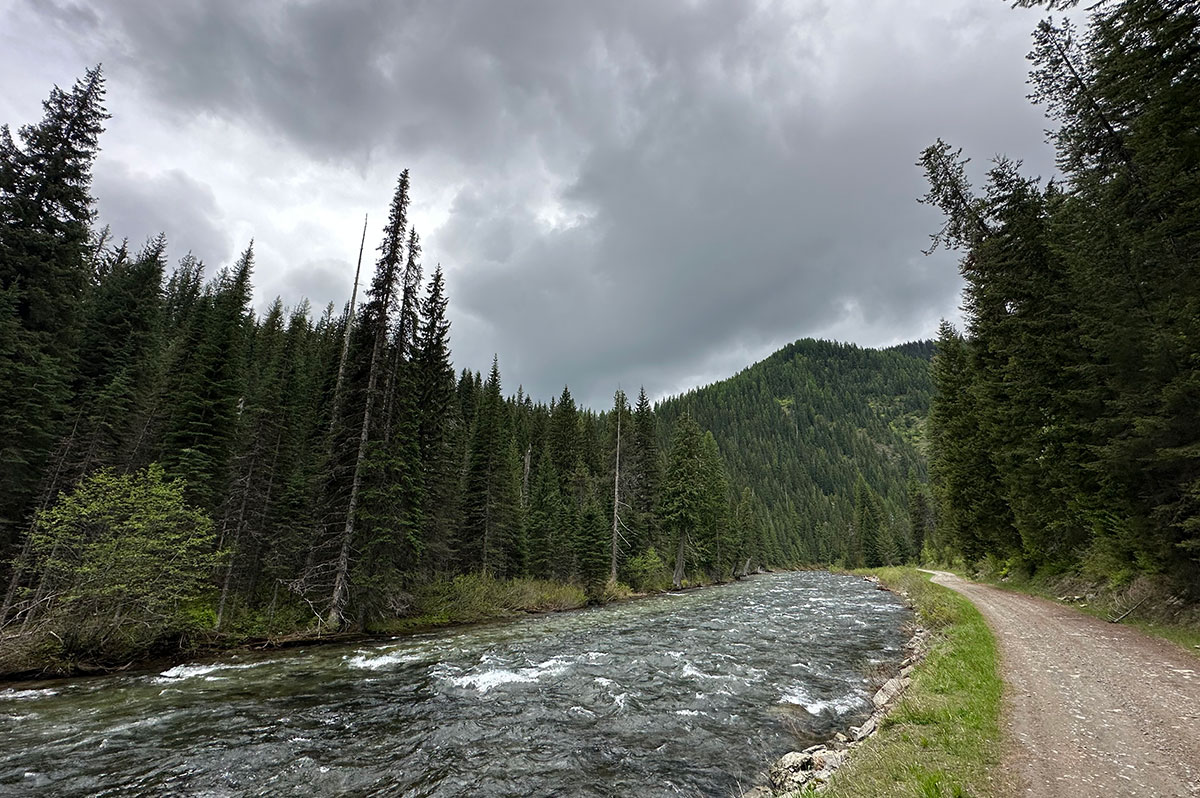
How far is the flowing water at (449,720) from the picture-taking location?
773 cm

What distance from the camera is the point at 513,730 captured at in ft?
32.7

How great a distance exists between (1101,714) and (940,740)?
315 cm

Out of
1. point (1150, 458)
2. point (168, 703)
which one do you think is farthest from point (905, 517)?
point (168, 703)

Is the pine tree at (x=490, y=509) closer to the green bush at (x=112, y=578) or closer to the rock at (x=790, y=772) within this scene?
the green bush at (x=112, y=578)

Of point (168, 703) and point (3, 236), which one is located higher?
point (3, 236)

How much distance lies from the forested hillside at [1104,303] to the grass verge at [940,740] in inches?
314

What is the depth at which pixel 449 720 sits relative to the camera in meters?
10.6

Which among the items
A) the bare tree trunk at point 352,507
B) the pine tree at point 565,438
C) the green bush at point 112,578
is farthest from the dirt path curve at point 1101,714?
the pine tree at point 565,438

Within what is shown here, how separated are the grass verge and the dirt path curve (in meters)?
0.32

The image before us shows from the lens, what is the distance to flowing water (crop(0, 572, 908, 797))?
773 centimetres

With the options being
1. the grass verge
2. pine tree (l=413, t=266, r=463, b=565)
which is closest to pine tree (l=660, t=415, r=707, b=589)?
pine tree (l=413, t=266, r=463, b=565)

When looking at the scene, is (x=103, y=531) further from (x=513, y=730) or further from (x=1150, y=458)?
(x=1150, y=458)

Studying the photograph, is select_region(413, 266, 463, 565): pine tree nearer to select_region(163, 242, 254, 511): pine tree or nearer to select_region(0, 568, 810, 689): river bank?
select_region(0, 568, 810, 689): river bank

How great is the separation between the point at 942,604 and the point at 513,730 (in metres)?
21.3
